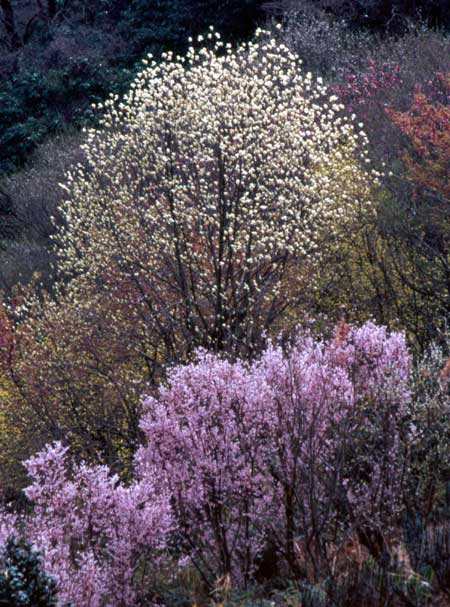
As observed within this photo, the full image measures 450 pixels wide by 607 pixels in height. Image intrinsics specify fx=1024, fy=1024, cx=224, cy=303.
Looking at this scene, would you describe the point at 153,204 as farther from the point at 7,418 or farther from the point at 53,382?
the point at 7,418

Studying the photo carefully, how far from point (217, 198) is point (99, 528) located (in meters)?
6.77

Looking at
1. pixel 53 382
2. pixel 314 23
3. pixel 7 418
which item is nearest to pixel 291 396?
pixel 53 382

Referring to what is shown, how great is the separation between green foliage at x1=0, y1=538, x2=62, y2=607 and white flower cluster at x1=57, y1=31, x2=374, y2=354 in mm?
6928

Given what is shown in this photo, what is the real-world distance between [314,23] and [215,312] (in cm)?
1569

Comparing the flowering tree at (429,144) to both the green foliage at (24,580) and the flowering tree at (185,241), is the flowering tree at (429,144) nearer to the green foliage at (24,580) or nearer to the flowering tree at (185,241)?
the flowering tree at (185,241)

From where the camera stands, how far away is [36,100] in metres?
33.1

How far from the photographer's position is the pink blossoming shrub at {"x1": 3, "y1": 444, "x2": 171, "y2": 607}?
7.57 meters

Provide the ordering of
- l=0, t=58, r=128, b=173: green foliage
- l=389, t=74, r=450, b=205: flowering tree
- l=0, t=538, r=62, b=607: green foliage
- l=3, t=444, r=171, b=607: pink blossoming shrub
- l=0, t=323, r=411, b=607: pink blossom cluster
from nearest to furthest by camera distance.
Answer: l=0, t=538, r=62, b=607: green foliage
l=3, t=444, r=171, b=607: pink blossoming shrub
l=0, t=323, r=411, b=607: pink blossom cluster
l=389, t=74, r=450, b=205: flowering tree
l=0, t=58, r=128, b=173: green foliage

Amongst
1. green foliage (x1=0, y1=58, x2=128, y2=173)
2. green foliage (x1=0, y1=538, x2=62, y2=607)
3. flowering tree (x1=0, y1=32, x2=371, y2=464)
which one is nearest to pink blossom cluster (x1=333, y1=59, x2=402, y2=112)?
flowering tree (x1=0, y1=32, x2=371, y2=464)

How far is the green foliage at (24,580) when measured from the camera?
6.43 m

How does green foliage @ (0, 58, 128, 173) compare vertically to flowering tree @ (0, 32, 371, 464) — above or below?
above

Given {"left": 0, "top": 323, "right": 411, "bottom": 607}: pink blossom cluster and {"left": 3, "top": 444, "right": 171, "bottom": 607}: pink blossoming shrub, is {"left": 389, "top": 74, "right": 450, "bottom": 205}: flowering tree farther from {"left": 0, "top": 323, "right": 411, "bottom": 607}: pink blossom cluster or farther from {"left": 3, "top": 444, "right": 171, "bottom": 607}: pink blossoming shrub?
{"left": 3, "top": 444, "right": 171, "bottom": 607}: pink blossoming shrub

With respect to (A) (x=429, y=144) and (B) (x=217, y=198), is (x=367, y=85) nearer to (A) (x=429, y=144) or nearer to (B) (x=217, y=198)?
(A) (x=429, y=144)

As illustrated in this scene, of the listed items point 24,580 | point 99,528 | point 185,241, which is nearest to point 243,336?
point 185,241
